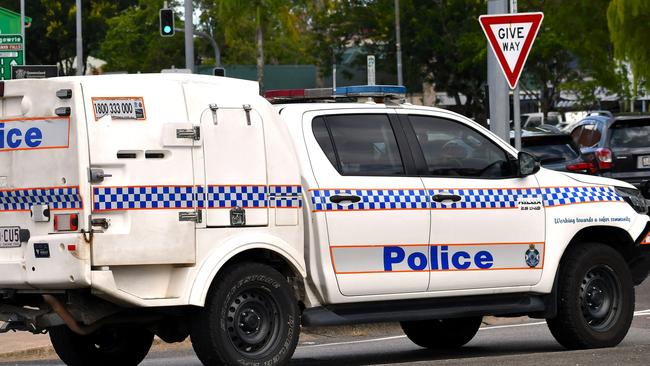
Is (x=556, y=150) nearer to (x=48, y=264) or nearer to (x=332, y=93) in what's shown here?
(x=332, y=93)

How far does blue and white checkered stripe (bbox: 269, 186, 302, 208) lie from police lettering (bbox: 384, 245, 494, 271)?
79 centimetres

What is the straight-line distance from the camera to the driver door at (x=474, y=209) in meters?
10.1

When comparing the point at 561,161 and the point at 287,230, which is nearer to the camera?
the point at 287,230

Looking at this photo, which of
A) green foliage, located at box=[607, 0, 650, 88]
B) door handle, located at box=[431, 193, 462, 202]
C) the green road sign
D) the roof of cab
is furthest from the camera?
green foliage, located at box=[607, 0, 650, 88]

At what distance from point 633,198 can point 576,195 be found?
2.14 ft

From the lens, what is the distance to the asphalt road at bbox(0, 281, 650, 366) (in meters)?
9.50

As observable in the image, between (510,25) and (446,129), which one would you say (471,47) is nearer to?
(510,25)

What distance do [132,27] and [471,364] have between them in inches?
2254

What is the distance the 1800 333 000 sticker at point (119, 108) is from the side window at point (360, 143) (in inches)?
58.7

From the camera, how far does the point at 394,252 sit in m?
9.78

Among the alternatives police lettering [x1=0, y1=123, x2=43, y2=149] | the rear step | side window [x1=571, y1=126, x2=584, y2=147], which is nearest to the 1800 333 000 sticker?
police lettering [x1=0, y1=123, x2=43, y2=149]

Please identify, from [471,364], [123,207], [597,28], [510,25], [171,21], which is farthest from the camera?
[597,28]

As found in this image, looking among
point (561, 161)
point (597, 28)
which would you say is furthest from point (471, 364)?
point (597, 28)

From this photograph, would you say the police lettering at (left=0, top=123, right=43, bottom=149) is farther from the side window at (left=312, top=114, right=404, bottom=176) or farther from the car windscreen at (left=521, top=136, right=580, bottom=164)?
the car windscreen at (left=521, top=136, right=580, bottom=164)
